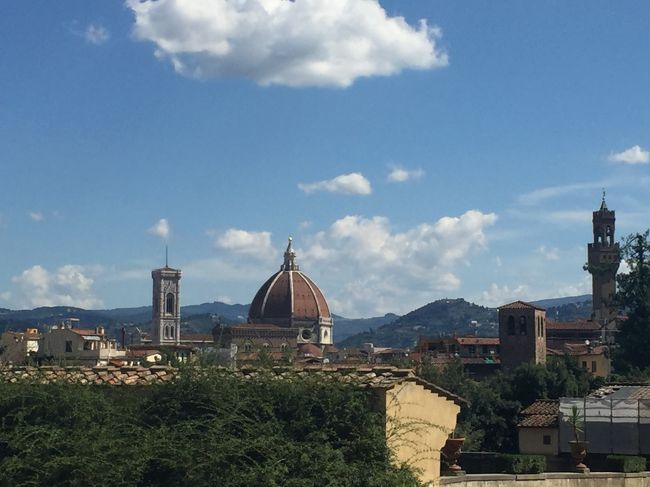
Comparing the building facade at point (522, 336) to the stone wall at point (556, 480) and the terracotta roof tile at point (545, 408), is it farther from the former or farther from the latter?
the stone wall at point (556, 480)

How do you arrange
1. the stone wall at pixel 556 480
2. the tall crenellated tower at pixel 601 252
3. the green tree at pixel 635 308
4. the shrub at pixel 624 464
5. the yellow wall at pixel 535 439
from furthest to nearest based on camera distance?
1. the tall crenellated tower at pixel 601 252
2. the green tree at pixel 635 308
3. the yellow wall at pixel 535 439
4. the shrub at pixel 624 464
5. the stone wall at pixel 556 480

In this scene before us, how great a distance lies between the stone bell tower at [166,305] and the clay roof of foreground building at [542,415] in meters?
136

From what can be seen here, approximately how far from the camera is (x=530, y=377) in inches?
2141

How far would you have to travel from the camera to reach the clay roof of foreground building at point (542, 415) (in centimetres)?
3236

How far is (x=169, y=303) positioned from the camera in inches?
6752

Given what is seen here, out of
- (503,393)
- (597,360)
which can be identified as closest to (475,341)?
(597,360)

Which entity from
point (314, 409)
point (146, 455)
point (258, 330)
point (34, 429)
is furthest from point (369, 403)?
point (258, 330)

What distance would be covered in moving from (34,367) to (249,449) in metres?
5.57

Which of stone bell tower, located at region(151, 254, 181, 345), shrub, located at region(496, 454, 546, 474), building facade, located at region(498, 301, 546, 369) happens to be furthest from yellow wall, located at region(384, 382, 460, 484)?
stone bell tower, located at region(151, 254, 181, 345)

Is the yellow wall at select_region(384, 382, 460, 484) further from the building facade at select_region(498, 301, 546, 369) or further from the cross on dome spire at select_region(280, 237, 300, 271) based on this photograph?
the cross on dome spire at select_region(280, 237, 300, 271)

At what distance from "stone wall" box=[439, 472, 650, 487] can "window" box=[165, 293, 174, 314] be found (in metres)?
152

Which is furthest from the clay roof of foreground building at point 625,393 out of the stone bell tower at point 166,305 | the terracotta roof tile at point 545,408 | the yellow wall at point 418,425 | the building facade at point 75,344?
the stone bell tower at point 166,305

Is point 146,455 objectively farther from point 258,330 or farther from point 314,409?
point 258,330

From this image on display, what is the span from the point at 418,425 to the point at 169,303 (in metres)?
157
